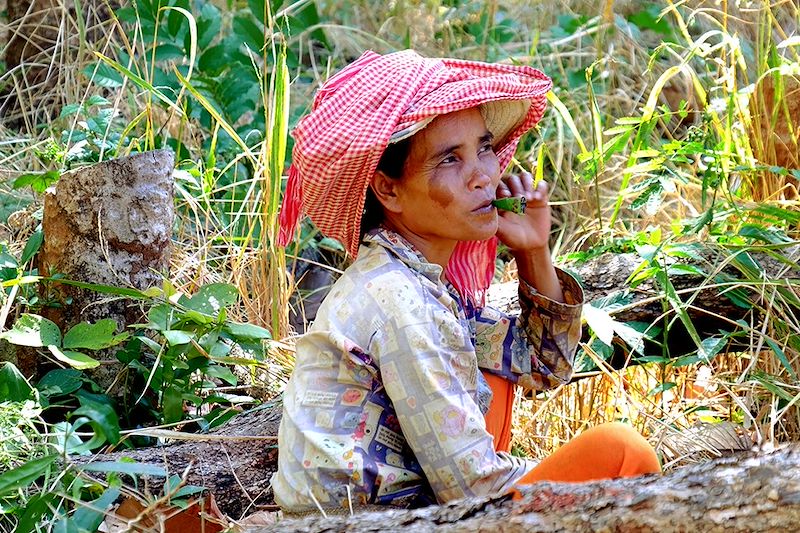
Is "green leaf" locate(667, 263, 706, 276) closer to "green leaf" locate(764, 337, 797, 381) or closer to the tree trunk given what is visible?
"green leaf" locate(764, 337, 797, 381)

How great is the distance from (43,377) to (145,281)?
1.18 feet

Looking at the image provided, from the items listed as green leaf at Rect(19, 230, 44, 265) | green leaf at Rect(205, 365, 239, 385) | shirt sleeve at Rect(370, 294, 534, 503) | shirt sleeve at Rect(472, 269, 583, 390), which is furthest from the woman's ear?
green leaf at Rect(19, 230, 44, 265)

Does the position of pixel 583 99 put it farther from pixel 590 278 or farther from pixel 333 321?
pixel 333 321

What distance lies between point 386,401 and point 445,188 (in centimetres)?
44

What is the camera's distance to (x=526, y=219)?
2.41 meters

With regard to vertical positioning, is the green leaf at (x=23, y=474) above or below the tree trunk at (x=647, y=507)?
below

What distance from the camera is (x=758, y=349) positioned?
2.68 metres

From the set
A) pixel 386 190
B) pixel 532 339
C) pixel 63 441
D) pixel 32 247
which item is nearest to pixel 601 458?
pixel 532 339

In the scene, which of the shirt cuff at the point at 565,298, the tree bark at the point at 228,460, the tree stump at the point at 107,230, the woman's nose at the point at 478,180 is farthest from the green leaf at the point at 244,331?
the woman's nose at the point at 478,180

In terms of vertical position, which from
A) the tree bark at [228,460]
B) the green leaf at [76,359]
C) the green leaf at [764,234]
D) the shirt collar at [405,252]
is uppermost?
the shirt collar at [405,252]

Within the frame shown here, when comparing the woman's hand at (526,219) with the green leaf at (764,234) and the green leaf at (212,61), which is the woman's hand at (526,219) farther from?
the green leaf at (212,61)

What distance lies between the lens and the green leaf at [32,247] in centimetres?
286

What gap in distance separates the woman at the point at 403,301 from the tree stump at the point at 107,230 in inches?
24.0

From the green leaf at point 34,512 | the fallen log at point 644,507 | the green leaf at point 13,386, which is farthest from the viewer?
the green leaf at point 13,386
